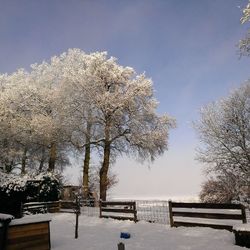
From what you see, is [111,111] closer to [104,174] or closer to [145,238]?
[104,174]

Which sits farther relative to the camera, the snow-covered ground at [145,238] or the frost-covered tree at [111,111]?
the frost-covered tree at [111,111]

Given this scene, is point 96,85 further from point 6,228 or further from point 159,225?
point 6,228

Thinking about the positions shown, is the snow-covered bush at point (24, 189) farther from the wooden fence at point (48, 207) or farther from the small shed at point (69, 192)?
the small shed at point (69, 192)

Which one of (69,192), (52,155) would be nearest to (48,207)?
(69,192)

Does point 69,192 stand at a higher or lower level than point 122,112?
lower

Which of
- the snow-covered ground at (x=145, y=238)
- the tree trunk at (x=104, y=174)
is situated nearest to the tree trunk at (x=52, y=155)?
the tree trunk at (x=104, y=174)

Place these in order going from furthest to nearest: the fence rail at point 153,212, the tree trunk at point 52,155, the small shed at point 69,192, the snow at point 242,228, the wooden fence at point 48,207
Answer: the tree trunk at point 52,155, the small shed at point 69,192, the wooden fence at point 48,207, the fence rail at point 153,212, the snow at point 242,228

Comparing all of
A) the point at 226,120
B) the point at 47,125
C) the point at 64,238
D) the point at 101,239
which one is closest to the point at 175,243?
the point at 101,239

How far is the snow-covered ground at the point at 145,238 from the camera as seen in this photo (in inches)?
375

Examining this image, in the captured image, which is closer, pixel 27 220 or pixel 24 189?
pixel 27 220

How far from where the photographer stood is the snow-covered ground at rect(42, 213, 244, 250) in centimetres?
952

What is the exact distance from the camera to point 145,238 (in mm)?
10969

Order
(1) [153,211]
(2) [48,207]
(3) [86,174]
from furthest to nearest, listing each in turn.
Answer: (3) [86,174] → (2) [48,207] → (1) [153,211]

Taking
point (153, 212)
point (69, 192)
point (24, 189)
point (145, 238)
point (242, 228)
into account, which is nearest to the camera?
point (242, 228)
